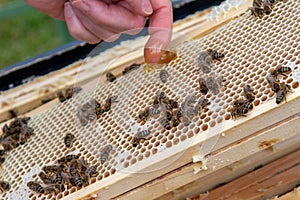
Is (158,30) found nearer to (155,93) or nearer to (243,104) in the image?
(155,93)

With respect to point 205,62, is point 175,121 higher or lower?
lower

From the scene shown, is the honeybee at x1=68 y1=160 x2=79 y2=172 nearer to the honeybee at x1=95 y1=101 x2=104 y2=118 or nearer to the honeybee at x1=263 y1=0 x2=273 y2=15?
the honeybee at x1=95 y1=101 x2=104 y2=118

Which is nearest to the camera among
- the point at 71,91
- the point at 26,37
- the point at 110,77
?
the point at 110,77

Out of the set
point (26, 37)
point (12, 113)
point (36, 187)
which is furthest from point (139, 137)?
point (26, 37)

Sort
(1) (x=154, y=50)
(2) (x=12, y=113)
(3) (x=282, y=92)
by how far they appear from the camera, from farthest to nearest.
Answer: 1. (2) (x=12, y=113)
2. (1) (x=154, y=50)
3. (3) (x=282, y=92)

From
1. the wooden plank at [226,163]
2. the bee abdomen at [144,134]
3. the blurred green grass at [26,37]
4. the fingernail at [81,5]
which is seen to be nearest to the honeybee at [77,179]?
the wooden plank at [226,163]

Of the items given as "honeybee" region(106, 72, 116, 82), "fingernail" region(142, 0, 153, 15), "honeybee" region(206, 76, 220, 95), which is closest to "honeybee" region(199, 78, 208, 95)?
"honeybee" region(206, 76, 220, 95)
